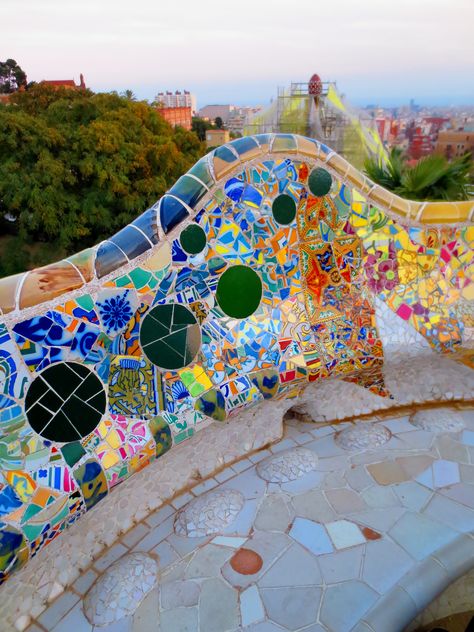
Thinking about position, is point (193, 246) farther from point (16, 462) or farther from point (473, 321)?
point (473, 321)

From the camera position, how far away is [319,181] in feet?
11.2

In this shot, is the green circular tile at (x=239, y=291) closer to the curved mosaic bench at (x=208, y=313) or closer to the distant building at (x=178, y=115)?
the curved mosaic bench at (x=208, y=313)

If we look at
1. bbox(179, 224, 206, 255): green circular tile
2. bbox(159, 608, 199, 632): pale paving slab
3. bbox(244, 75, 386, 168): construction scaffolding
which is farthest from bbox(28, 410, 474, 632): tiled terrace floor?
bbox(244, 75, 386, 168): construction scaffolding

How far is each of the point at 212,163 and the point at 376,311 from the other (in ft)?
5.18

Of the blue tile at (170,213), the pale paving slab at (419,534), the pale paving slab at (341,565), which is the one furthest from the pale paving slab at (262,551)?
the blue tile at (170,213)

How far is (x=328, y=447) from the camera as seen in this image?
3605 millimetres

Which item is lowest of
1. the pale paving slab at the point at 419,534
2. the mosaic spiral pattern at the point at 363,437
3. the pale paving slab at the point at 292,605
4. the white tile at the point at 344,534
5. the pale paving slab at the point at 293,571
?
the pale paving slab at the point at 292,605

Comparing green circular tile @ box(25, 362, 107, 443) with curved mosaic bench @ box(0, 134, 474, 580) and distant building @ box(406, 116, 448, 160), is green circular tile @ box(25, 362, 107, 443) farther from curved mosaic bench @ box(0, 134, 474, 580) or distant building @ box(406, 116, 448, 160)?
distant building @ box(406, 116, 448, 160)

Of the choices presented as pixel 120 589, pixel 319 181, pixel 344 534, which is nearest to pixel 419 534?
pixel 344 534

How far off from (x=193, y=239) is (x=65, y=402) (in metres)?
1.18

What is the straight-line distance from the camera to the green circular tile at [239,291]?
3256 mm

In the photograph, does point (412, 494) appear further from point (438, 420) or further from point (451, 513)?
point (438, 420)

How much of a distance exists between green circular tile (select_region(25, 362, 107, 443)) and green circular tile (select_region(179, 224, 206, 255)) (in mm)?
914

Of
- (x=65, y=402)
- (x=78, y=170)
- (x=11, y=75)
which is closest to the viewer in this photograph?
(x=65, y=402)
